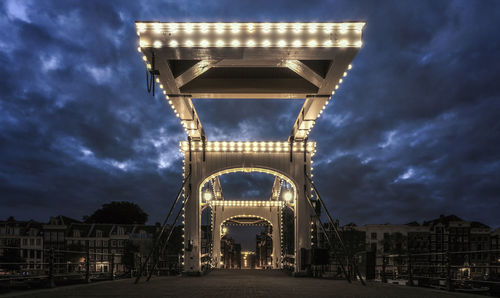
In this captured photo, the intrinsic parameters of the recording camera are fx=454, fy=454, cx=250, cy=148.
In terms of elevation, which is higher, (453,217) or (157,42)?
(157,42)

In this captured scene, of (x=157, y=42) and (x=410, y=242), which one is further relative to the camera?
(x=410, y=242)

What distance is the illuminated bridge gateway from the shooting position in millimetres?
8609

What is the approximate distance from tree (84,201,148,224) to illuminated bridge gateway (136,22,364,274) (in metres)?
49.9

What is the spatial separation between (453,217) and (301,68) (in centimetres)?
6064

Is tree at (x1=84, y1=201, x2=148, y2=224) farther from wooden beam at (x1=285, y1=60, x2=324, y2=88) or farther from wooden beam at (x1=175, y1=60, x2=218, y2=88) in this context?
wooden beam at (x1=285, y1=60, x2=324, y2=88)

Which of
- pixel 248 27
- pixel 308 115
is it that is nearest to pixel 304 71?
pixel 248 27

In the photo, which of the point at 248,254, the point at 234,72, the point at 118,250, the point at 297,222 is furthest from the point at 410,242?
the point at 234,72

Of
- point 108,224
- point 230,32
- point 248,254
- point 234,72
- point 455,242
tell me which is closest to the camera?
point 230,32

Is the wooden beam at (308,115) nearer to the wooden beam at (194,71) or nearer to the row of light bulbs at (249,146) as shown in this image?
the row of light bulbs at (249,146)

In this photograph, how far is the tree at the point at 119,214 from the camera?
66.1 meters

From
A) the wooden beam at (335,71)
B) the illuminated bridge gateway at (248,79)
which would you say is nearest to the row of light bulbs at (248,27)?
the illuminated bridge gateway at (248,79)

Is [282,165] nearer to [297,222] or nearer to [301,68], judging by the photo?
[297,222]

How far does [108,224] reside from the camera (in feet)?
205

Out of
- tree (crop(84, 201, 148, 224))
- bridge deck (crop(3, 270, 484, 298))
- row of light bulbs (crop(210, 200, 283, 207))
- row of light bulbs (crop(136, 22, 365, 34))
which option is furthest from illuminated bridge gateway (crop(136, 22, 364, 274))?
tree (crop(84, 201, 148, 224))
